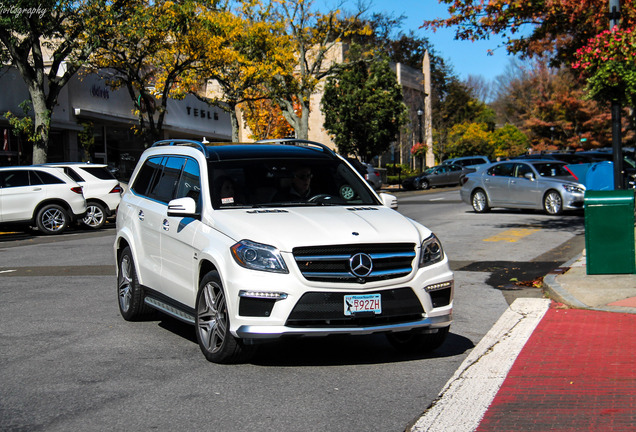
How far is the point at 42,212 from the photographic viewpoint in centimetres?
2123

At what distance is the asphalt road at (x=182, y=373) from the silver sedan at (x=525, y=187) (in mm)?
12069

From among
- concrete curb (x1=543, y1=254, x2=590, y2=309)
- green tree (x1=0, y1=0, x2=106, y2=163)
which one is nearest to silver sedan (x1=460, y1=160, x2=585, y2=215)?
concrete curb (x1=543, y1=254, x2=590, y2=309)

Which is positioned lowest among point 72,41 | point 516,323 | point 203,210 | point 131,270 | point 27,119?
point 516,323

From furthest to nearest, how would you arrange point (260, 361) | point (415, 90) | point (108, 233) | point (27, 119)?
point (415, 90) < point (27, 119) < point (108, 233) < point (260, 361)

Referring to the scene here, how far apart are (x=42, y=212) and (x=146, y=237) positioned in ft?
46.5

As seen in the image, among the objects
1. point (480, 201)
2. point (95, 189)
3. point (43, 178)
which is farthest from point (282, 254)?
point (480, 201)

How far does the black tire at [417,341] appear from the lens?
22.7 ft

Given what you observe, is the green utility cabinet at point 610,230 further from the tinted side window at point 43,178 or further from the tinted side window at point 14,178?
the tinted side window at point 14,178

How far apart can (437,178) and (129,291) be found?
42.6 metres

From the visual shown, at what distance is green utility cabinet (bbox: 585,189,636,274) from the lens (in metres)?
10.8

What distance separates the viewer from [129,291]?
862 centimetres

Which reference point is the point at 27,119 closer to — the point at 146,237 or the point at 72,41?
the point at 72,41

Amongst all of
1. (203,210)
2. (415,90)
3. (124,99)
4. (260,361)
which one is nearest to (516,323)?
(260,361)

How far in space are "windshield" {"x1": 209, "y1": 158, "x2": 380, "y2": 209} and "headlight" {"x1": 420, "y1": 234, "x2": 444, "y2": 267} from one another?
103cm
